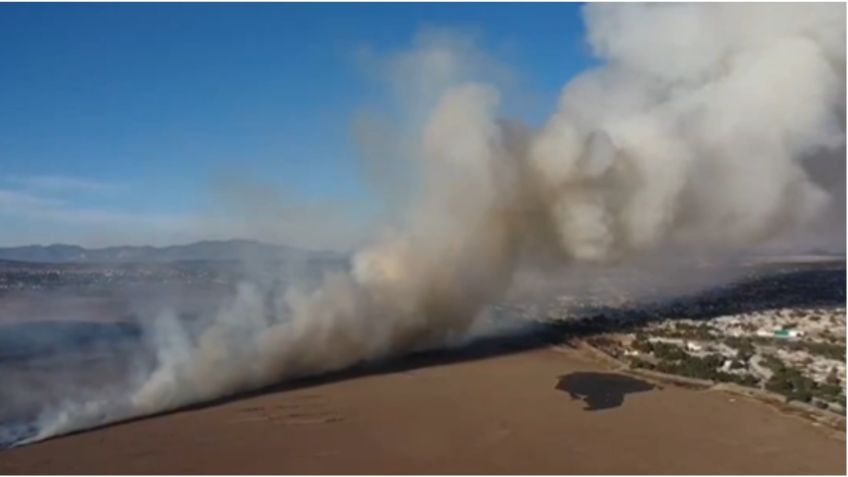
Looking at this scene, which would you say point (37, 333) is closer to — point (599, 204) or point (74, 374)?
point (74, 374)

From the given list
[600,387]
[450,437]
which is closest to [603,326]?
[600,387]

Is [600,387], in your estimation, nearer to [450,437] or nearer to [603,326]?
[450,437]

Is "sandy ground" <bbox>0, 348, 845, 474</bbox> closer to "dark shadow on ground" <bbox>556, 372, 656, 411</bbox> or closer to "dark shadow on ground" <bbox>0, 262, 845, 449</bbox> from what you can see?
"dark shadow on ground" <bbox>556, 372, 656, 411</bbox>

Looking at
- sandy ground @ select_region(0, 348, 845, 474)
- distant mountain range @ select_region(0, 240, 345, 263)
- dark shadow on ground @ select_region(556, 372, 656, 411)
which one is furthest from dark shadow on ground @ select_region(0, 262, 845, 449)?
distant mountain range @ select_region(0, 240, 345, 263)

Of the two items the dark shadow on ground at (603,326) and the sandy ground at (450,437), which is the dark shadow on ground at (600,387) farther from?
the sandy ground at (450,437)

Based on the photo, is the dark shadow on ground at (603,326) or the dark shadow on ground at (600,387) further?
the dark shadow on ground at (603,326)

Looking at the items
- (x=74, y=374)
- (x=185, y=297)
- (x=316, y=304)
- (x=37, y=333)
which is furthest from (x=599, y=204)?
(x=185, y=297)

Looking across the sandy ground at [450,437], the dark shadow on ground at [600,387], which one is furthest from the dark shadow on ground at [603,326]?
the sandy ground at [450,437]
